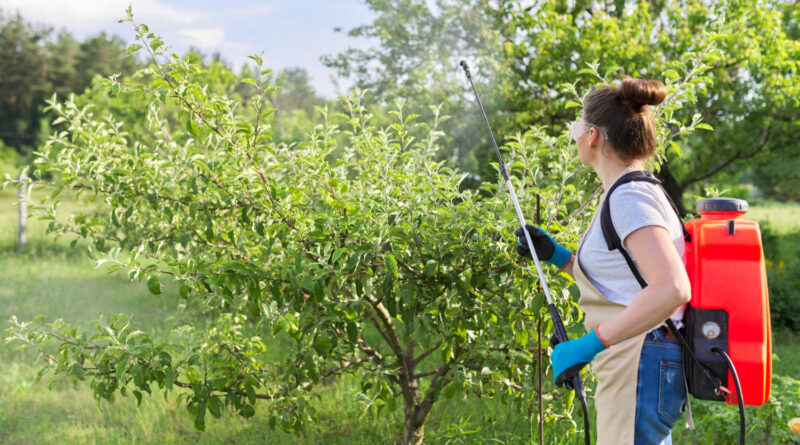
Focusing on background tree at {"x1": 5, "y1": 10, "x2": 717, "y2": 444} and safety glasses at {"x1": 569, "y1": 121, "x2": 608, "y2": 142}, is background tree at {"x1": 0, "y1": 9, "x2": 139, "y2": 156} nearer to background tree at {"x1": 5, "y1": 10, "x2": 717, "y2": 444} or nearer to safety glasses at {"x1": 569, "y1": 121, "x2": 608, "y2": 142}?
background tree at {"x1": 5, "y1": 10, "x2": 717, "y2": 444}

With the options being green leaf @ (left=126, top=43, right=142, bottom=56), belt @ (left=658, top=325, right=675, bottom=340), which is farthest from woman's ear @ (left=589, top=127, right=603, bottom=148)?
green leaf @ (left=126, top=43, right=142, bottom=56)

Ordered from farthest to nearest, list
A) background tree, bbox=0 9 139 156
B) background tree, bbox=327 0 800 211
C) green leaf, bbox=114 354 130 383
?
background tree, bbox=0 9 139 156 < background tree, bbox=327 0 800 211 < green leaf, bbox=114 354 130 383

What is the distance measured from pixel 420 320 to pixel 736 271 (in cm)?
135

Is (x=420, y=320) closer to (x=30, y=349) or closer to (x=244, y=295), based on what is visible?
(x=244, y=295)

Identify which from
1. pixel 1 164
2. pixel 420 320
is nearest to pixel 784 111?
pixel 420 320

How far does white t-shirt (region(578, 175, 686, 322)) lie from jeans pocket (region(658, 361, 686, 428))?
153 mm

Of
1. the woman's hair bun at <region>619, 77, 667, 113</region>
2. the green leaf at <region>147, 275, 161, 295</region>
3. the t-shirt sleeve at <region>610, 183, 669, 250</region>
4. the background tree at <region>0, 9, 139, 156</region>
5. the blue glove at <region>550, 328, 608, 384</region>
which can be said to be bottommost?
the blue glove at <region>550, 328, 608, 384</region>

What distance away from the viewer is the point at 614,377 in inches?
76.0

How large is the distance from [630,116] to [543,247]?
662mm

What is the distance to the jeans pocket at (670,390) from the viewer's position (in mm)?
1881

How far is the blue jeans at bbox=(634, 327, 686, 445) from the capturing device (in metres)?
1.88

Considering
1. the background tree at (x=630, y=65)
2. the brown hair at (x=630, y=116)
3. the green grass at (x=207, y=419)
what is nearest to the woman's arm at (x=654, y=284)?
the brown hair at (x=630, y=116)

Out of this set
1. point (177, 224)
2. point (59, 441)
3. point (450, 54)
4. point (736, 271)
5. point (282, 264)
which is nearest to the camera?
point (736, 271)

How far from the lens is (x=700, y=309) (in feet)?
6.04
